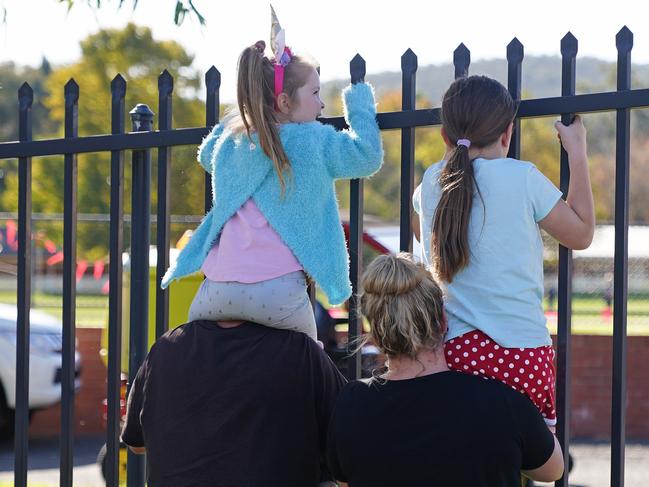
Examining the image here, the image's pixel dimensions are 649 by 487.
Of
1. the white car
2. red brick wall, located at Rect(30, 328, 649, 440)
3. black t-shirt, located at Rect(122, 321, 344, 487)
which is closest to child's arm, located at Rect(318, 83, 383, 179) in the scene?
black t-shirt, located at Rect(122, 321, 344, 487)

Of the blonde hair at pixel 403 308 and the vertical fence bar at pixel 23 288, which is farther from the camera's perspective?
the vertical fence bar at pixel 23 288

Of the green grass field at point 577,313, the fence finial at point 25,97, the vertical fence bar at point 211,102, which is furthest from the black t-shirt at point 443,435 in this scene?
the green grass field at point 577,313

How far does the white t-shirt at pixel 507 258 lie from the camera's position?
2.33 m

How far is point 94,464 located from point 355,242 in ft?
18.3

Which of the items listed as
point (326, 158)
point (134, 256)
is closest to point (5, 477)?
point (134, 256)

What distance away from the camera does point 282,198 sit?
8.42ft

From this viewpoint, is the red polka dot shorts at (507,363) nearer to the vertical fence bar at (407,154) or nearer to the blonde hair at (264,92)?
the vertical fence bar at (407,154)

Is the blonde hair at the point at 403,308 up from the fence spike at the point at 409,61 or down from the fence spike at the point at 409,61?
down

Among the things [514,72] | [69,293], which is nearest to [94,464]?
[69,293]

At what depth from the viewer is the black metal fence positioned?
248 cm

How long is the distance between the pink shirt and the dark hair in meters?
0.42

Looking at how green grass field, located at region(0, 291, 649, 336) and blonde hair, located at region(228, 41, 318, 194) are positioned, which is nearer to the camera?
blonde hair, located at region(228, 41, 318, 194)

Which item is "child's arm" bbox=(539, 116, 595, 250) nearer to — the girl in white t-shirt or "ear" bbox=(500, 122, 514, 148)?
the girl in white t-shirt

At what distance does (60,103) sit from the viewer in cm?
2541
